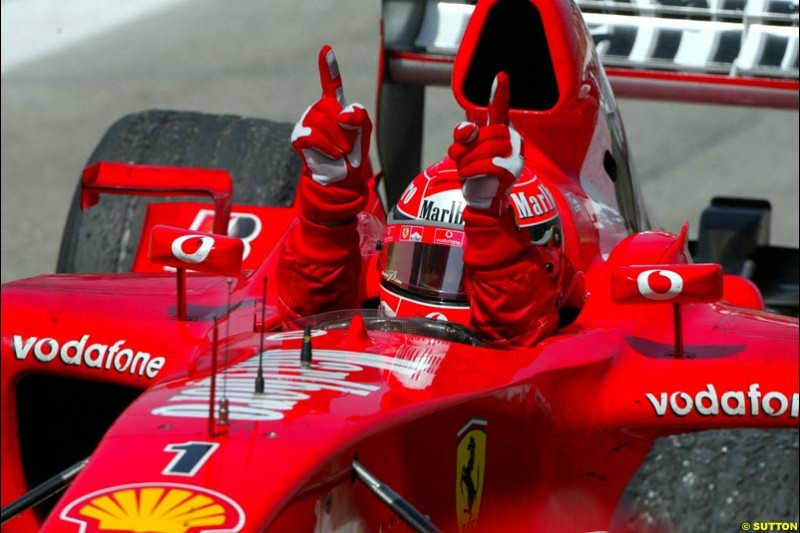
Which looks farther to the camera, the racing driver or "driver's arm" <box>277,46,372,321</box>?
"driver's arm" <box>277,46,372,321</box>

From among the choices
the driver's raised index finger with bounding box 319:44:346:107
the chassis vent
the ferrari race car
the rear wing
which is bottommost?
the chassis vent

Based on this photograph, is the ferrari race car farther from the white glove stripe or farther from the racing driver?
the white glove stripe

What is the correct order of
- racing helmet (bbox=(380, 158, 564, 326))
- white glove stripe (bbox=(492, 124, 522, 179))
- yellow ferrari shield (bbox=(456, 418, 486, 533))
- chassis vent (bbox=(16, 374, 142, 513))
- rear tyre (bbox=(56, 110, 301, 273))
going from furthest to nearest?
rear tyre (bbox=(56, 110, 301, 273)), chassis vent (bbox=(16, 374, 142, 513)), racing helmet (bbox=(380, 158, 564, 326)), white glove stripe (bbox=(492, 124, 522, 179)), yellow ferrari shield (bbox=(456, 418, 486, 533))

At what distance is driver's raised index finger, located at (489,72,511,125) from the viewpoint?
130 inches

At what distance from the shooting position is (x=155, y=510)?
8.12 ft

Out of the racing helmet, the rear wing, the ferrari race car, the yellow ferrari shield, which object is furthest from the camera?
the rear wing

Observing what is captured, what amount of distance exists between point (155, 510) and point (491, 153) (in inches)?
46.0

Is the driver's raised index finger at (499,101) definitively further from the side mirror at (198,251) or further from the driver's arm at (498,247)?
the side mirror at (198,251)

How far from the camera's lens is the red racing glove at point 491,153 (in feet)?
10.7

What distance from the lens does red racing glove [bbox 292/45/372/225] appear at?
351 cm

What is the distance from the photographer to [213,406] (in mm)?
2697

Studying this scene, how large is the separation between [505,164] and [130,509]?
3.90 ft

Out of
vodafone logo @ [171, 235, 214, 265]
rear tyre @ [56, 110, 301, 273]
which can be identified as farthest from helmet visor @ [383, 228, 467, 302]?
rear tyre @ [56, 110, 301, 273]

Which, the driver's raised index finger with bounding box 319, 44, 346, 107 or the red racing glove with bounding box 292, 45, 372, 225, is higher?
the driver's raised index finger with bounding box 319, 44, 346, 107
